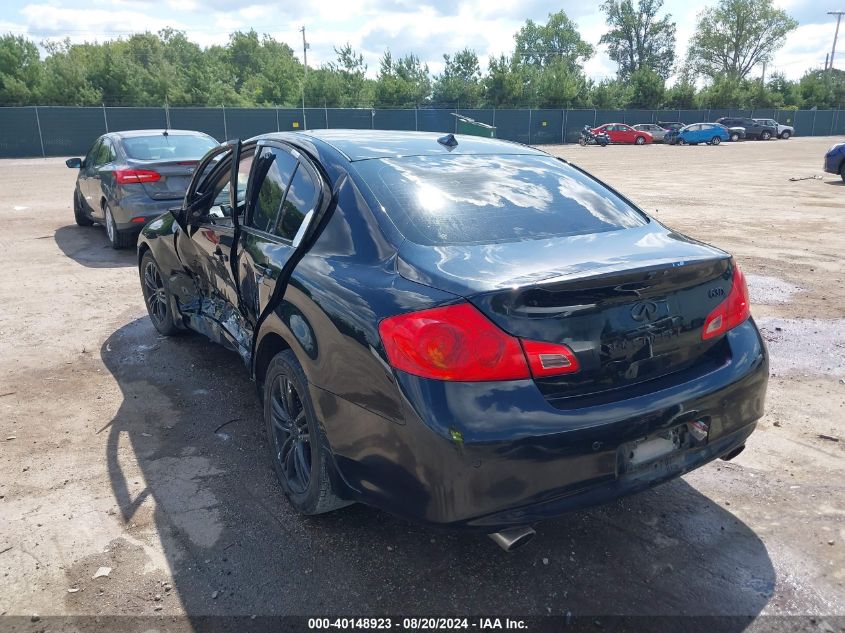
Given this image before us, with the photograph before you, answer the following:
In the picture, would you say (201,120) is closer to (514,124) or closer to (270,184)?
(514,124)

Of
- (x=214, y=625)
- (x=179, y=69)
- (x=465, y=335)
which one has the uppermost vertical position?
(x=179, y=69)

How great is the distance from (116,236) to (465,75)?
5882 centimetres

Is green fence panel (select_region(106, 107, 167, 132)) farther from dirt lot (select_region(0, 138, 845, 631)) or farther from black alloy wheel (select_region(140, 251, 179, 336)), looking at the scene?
dirt lot (select_region(0, 138, 845, 631))

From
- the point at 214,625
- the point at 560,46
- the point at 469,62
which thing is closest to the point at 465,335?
the point at 214,625

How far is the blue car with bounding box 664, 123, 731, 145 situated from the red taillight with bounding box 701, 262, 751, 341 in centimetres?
4742

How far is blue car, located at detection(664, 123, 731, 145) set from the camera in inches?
1794

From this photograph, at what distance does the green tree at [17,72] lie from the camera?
4222 cm

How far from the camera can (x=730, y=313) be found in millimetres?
2838

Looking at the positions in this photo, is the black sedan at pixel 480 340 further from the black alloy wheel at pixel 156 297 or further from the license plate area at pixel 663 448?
the black alloy wheel at pixel 156 297

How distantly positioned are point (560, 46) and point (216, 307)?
109 meters

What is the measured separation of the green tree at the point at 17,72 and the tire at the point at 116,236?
134 feet

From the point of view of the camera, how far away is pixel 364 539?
9.82 ft

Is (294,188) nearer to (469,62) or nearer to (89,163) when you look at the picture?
(89,163)

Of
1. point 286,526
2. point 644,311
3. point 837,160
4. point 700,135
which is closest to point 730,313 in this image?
point 644,311
